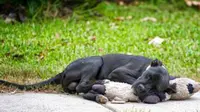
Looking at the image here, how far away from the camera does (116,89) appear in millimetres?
5215

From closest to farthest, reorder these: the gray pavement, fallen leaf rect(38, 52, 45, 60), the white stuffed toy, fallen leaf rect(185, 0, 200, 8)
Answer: the gray pavement, the white stuffed toy, fallen leaf rect(38, 52, 45, 60), fallen leaf rect(185, 0, 200, 8)

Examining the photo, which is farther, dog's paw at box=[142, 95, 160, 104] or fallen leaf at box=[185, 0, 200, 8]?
fallen leaf at box=[185, 0, 200, 8]

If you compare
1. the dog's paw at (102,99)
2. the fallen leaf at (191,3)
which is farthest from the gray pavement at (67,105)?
the fallen leaf at (191,3)

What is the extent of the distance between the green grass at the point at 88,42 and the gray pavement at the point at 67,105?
977 millimetres

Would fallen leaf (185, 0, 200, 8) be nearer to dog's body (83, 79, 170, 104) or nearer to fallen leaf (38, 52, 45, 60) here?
fallen leaf (38, 52, 45, 60)

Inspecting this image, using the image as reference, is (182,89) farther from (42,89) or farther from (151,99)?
(42,89)

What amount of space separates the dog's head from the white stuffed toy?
9cm

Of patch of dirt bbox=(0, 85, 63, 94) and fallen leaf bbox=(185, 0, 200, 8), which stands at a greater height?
fallen leaf bbox=(185, 0, 200, 8)

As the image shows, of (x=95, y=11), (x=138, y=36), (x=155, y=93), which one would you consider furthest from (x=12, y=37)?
(x=155, y=93)

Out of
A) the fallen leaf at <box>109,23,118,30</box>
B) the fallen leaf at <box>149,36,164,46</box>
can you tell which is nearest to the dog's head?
the fallen leaf at <box>149,36,164,46</box>

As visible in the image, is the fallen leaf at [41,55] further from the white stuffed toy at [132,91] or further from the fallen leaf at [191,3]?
the fallen leaf at [191,3]

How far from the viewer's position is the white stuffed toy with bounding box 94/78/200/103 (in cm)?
517

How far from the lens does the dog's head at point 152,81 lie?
5.12 m

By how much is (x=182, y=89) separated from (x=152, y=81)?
0.36 metres
